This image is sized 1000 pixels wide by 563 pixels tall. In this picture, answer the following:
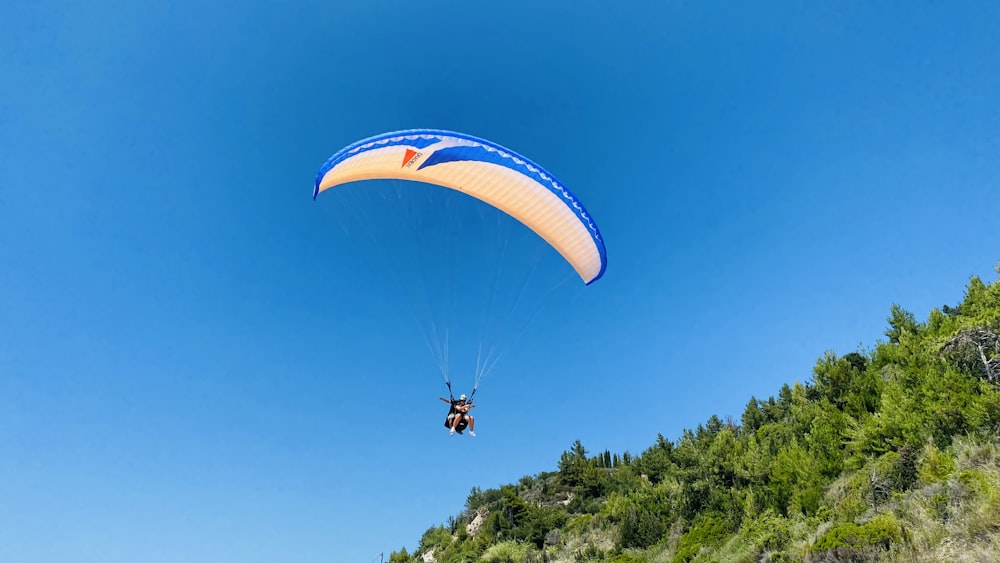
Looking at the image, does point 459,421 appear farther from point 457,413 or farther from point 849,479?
point 849,479

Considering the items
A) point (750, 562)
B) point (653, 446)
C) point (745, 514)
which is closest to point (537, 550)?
point (653, 446)

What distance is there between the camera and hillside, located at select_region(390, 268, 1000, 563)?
10797 millimetres

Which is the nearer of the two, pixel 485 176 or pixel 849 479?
pixel 485 176

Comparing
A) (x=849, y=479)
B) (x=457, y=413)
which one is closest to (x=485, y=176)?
(x=457, y=413)

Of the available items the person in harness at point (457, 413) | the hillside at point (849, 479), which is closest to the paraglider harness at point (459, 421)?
the person in harness at point (457, 413)

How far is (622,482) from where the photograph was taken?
109 ft

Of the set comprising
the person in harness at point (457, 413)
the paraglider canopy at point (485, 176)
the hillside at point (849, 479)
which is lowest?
the hillside at point (849, 479)

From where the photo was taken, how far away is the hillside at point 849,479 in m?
10.8

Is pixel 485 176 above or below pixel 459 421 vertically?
above

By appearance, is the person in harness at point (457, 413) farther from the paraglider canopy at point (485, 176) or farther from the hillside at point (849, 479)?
the hillside at point (849, 479)

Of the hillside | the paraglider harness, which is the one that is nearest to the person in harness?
the paraglider harness

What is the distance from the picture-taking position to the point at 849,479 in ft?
53.1

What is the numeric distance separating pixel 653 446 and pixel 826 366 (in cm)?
1634

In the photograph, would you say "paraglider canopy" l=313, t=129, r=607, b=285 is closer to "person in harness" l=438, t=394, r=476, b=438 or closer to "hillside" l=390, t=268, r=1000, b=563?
"person in harness" l=438, t=394, r=476, b=438
